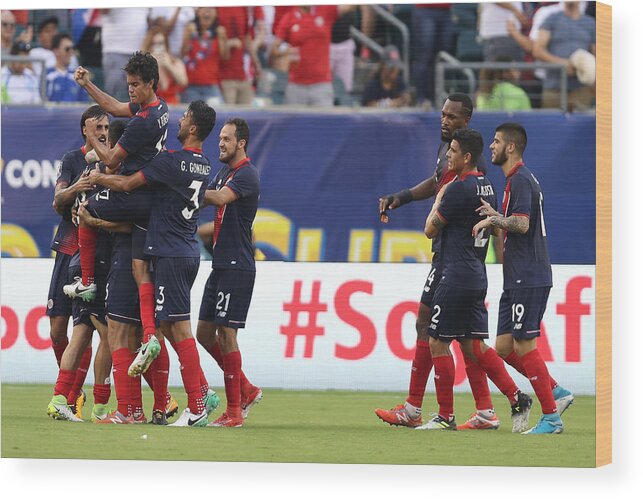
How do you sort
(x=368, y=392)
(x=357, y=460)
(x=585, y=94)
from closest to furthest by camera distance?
(x=357, y=460), (x=585, y=94), (x=368, y=392)

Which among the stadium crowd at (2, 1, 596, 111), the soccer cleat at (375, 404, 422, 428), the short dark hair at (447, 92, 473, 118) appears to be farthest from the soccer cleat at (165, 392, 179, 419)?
the short dark hair at (447, 92, 473, 118)

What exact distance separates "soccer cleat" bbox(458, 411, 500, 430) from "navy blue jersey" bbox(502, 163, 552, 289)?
899 mm

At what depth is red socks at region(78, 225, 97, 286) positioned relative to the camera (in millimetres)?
8445

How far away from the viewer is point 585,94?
28.3ft

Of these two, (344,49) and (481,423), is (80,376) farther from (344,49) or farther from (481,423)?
(344,49)

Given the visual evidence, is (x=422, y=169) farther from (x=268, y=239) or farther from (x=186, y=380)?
(x=186, y=380)

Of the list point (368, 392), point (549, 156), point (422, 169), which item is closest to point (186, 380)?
point (368, 392)

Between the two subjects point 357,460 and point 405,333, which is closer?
point 357,460

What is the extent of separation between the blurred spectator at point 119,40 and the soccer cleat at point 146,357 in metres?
1.96

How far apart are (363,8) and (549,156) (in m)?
1.56

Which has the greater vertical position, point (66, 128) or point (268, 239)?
point (66, 128)

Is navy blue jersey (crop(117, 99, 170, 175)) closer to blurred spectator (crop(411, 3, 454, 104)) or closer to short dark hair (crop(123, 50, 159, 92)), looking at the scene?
short dark hair (crop(123, 50, 159, 92))

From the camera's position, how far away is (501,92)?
29.6ft

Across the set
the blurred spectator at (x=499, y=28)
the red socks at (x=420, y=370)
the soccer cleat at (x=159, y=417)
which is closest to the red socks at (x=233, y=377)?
the soccer cleat at (x=159, y=417)
